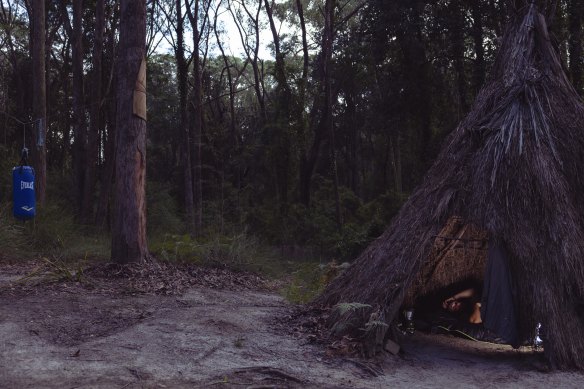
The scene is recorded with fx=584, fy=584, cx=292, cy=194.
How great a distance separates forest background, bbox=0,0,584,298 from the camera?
1608 centimetres

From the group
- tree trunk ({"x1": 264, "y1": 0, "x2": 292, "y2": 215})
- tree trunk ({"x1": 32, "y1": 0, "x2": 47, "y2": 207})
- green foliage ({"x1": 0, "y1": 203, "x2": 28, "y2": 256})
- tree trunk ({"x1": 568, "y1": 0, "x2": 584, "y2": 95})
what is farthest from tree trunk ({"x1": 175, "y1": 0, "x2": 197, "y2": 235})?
tree trunk ({"x1": 568, "y1": 0, "x2": 584, "y2": 95})

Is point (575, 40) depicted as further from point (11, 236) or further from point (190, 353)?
point (11, 236)

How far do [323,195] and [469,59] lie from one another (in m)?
10.9

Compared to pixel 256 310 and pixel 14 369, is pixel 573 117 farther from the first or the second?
pixel 14 369

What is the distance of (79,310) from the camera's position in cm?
719

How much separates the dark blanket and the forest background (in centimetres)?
541

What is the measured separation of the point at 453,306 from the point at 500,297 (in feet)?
7.22

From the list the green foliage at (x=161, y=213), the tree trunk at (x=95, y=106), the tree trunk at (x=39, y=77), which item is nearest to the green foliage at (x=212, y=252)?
the tree trunk at (x=39, y=77)

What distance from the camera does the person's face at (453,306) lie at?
844 centimetres

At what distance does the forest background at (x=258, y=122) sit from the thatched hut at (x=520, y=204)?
3.19 meters

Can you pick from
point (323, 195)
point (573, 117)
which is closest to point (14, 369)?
point (573, 117)

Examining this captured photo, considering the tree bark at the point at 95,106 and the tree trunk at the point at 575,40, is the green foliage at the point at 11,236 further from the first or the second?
the tree trunk at the point at 575,40

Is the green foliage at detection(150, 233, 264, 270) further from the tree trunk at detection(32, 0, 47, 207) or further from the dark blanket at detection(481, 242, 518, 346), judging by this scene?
the dark blanket at detection(481, 242, 518, 346)

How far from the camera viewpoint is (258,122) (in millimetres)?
34688
